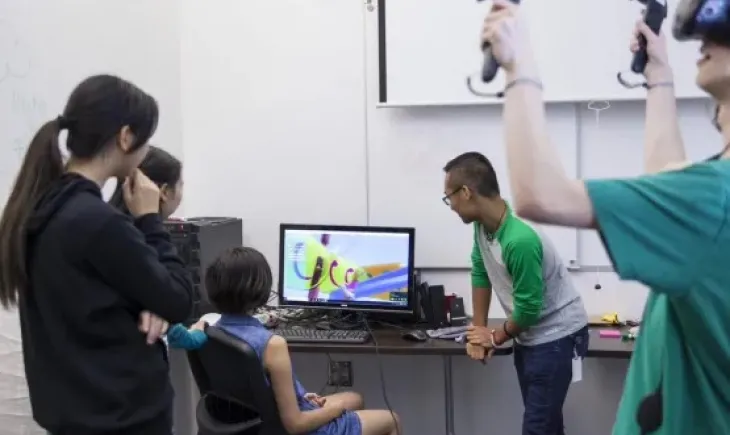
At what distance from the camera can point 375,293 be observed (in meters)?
3.15

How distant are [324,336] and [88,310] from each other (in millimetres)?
1575

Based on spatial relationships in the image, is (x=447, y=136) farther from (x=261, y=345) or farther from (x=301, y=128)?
(x=261, y=345)

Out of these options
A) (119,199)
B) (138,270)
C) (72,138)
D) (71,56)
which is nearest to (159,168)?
(119,199)

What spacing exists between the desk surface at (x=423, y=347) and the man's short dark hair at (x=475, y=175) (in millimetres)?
598

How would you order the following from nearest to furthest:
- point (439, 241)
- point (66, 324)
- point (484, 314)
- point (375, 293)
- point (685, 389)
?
point (685, 389) → point (66, 324) → point (484, 314) → point (375, 293) → point (439, 241)

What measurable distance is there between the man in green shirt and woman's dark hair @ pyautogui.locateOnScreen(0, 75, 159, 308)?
1.40 m

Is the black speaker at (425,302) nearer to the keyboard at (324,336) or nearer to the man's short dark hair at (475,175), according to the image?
the keyboard at (324,336)

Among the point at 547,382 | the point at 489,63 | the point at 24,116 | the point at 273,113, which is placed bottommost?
the point at 547,382

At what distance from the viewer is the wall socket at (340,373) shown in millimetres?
3506

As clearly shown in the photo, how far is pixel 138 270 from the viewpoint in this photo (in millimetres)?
1448

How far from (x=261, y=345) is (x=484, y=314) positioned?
1.01 metres

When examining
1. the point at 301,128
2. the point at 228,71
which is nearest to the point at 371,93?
the point at 301,128

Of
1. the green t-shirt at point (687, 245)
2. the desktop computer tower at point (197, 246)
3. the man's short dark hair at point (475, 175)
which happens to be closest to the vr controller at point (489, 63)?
the green t-shirt at point (687, 245)

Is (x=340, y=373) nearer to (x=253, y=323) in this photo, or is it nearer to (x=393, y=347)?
(x=393, y=347)
